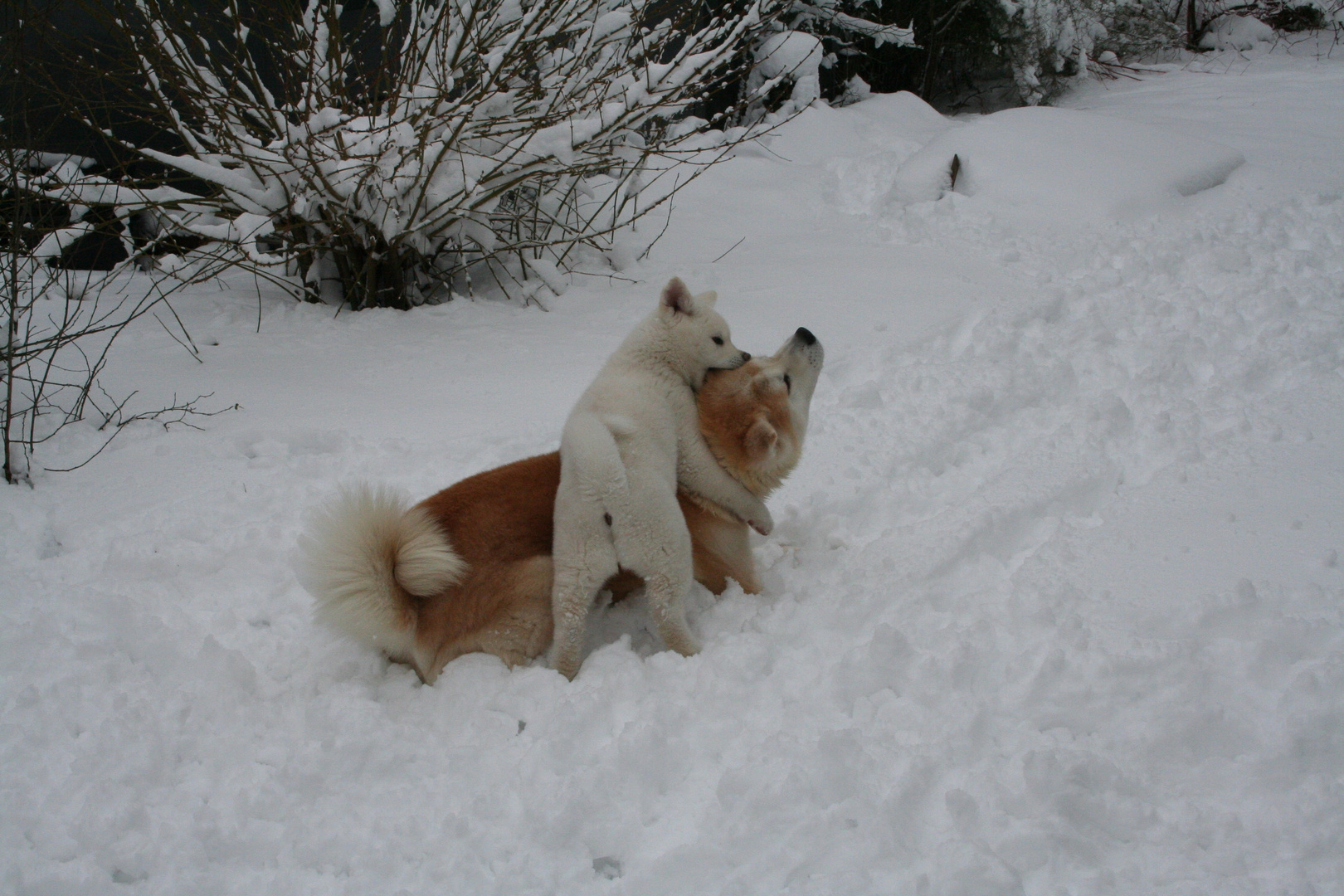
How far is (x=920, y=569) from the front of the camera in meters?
3.31

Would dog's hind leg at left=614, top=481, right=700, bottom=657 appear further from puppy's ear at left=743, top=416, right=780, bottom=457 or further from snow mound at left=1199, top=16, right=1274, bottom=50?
snow mound at left=1199, top=16, right=1274, bottom=50

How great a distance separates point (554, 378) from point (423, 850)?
3228 mm

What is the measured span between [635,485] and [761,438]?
0.60m

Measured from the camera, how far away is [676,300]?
3.33m

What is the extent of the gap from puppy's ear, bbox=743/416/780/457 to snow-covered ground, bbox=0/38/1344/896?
1.84 feet

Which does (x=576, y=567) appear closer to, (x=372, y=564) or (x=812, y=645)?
(x=372, y=564)

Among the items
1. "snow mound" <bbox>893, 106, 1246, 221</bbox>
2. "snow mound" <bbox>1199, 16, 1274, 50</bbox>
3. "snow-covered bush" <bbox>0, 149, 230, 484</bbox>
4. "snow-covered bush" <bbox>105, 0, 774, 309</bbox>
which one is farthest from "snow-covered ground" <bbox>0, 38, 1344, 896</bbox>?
"snow mound" <bbox>1199, 16, 1274, 50</bbox>

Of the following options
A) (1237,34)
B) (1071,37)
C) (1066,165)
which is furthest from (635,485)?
(1237,34)

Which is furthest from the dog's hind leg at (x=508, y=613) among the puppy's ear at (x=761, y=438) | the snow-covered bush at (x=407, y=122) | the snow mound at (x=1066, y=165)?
the snow mound at (x=1066, y=165)

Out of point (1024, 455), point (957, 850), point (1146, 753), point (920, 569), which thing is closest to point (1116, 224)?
point (1024, 455)

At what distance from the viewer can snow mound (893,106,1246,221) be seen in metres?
7.18

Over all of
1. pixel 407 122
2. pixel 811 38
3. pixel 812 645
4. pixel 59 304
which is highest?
pixel 407 122

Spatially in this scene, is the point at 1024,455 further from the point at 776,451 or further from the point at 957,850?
the point at 957,850

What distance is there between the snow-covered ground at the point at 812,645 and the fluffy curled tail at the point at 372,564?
10.1 inches
